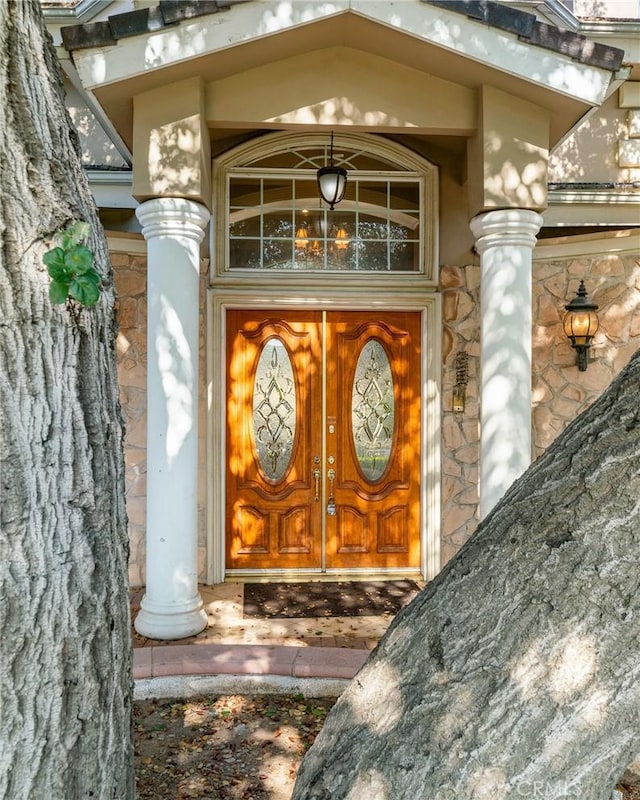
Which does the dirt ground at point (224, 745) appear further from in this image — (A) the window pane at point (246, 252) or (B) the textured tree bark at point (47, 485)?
(A) the window pane at point (246, 252)

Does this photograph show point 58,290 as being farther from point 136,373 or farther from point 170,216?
point 136,373

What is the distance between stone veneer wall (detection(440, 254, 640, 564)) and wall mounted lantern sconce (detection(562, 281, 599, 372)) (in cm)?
15

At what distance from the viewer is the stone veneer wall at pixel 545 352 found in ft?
17.0

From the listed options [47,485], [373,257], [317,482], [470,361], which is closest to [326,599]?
[317,482]

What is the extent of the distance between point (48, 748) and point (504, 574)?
0.98 m

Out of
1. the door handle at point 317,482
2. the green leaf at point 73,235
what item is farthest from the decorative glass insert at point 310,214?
the green leaf at point 73,235

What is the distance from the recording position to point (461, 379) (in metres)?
5.34

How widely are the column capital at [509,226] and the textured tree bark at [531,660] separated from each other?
3016mm

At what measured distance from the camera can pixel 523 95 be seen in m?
3.97

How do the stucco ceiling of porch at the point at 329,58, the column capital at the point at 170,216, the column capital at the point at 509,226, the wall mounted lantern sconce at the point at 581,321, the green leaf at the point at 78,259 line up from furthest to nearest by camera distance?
the wall mounted lantern sconce at the point at 581,321, the column capital at the point at 509,226, the column capital at the point at 170,216, the stucco ceiling of porch at the point at 329,58, the green leaf at the point at 78,259

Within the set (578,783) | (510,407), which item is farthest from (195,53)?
(578,783)

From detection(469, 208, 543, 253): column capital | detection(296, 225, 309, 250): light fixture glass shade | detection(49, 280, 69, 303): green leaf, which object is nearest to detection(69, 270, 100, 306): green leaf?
detection(49, 280, 69, 303): green leaf

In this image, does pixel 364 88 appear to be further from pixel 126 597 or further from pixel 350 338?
pixel 126 597

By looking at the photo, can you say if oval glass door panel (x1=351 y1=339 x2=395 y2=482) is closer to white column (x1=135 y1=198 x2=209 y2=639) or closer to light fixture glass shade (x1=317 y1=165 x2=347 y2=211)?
light fixture glass shade (x1=317 y1=165 x2=347 y2=211)
